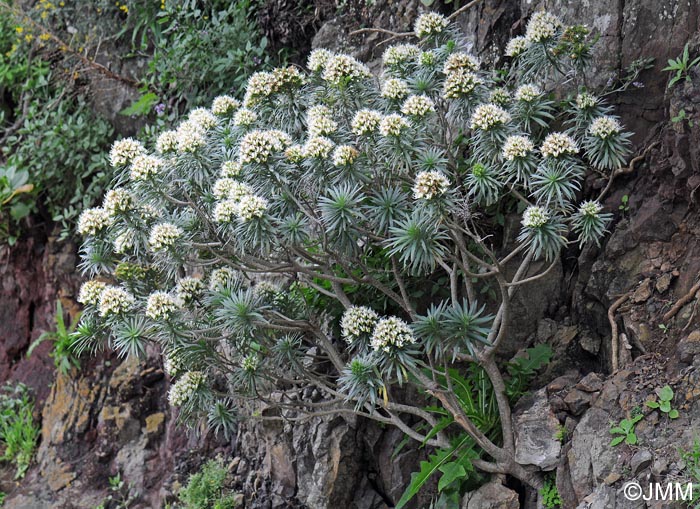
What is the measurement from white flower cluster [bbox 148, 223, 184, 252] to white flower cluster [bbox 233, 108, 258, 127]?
0.85 meters

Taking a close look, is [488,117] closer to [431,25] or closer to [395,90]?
[395,90]

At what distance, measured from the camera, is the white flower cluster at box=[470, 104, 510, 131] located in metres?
4.62

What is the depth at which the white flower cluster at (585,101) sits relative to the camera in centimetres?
492

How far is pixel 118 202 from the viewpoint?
4719 millimetres

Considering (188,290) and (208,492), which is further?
(208,492)

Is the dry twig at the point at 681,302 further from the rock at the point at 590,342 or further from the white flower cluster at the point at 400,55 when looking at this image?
the white flower cluster at the point at 400,55

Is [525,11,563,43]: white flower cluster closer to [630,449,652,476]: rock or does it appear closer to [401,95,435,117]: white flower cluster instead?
[401,95,435,117]: white flower cluster

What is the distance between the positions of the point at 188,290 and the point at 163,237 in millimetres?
636

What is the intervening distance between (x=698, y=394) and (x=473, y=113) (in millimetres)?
2001

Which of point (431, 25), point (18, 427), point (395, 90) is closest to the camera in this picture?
point (395, 90)

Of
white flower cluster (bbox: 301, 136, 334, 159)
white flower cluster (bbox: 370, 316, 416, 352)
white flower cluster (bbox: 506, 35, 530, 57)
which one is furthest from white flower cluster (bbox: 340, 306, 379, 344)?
white flower cluster (bbox: 506, 35, 530, 57)

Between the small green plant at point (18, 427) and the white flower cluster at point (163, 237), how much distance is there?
4160 mm

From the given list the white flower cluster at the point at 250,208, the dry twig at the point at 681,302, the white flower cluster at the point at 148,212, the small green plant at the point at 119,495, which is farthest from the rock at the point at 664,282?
the small green plant at the point at 119,495

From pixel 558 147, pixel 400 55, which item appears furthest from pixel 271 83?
pixel 558 147
